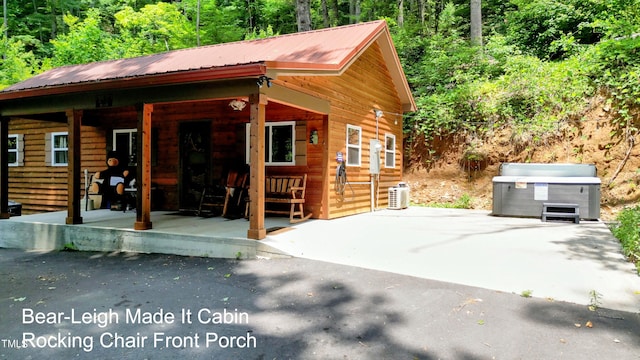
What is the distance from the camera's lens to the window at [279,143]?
7896mm

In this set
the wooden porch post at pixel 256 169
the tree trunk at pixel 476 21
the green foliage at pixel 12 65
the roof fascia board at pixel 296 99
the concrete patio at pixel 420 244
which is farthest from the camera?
the green foliage at pixel 12 65

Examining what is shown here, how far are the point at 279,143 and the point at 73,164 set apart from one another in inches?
151

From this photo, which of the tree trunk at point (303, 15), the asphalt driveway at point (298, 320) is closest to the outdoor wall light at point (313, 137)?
the asphalt driveway at point (298, 320)

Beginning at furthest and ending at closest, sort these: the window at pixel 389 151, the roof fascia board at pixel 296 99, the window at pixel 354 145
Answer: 1. the window at pixel 389 151
2. the window at pixel 354 145
3. the roof fascia board at pixel 296 99

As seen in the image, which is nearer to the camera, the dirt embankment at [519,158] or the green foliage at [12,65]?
the dirt embankment at [519,158]

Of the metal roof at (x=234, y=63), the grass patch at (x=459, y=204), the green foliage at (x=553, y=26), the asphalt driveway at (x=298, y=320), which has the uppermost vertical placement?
the green foliage at (x=553, y=26)

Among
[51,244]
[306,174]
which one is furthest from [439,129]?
[51,244]

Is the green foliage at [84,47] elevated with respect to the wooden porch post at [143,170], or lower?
elevated

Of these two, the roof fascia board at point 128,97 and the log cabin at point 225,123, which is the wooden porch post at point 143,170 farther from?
the roof fascia board at point 128,97

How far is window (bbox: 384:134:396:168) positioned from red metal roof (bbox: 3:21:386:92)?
3071 millimetres

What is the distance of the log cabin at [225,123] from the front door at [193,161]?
0.08 feet

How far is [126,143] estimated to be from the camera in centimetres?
953

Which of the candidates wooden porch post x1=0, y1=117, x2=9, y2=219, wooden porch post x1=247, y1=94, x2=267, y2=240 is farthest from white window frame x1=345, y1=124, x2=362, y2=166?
wooden porch post x1=0, y1=117, x2=9, y2=219

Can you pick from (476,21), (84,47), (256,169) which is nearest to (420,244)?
(256,169)
